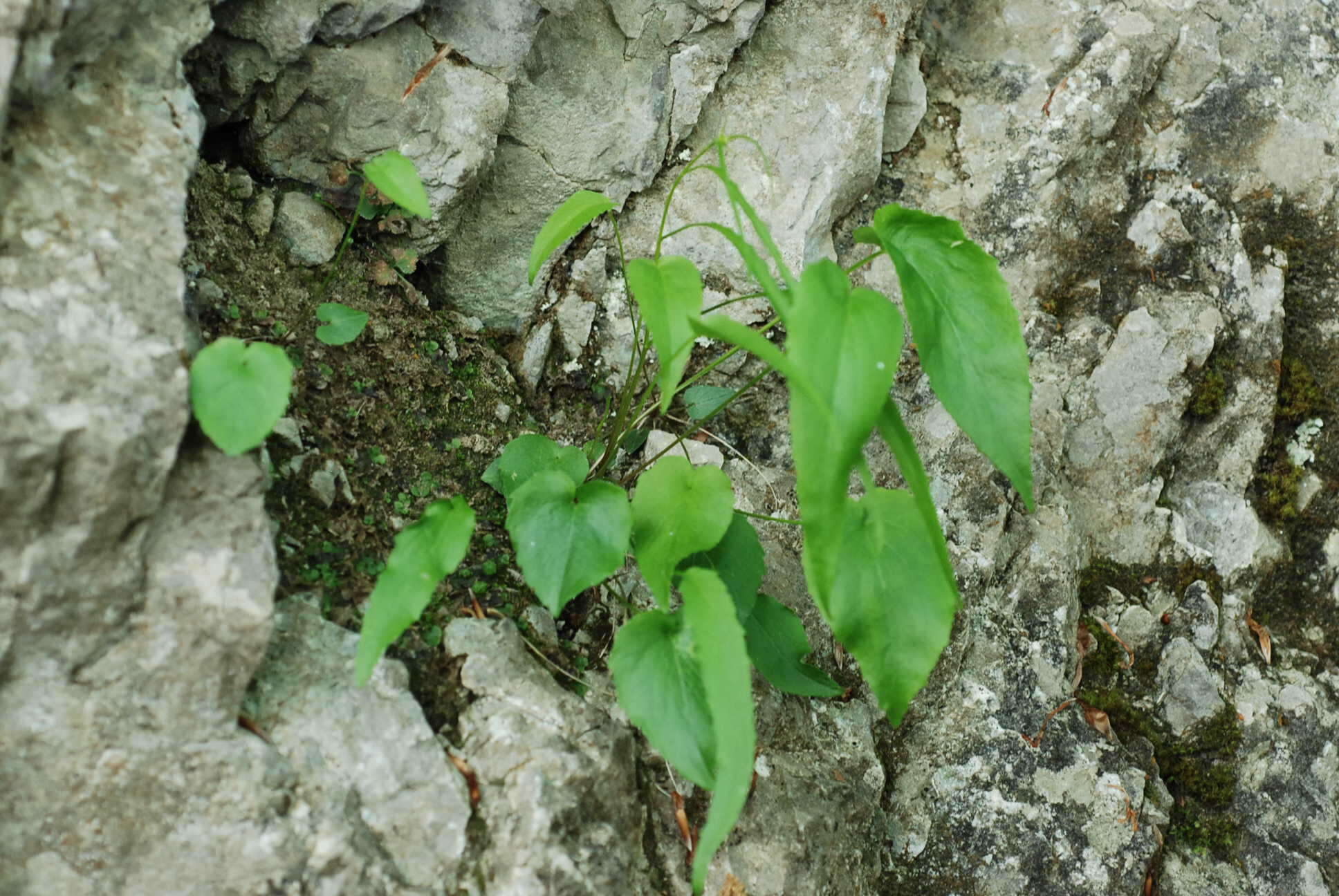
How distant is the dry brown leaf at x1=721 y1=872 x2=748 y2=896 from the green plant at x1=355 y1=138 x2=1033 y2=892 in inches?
8.0

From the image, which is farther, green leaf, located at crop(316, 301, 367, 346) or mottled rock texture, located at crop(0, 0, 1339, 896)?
green leaf, located at crop(316, 301, 367, 346)

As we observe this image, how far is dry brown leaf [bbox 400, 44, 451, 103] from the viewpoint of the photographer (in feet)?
5.75

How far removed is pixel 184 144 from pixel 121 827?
95 centimetres

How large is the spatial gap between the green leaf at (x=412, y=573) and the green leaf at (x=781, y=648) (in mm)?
496

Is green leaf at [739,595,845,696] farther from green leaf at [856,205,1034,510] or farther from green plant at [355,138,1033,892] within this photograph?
green leaf at [856,205,1034,510]

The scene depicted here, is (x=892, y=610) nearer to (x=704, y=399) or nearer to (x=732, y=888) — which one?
(x=732, y=888)

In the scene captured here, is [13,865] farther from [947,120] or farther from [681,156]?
[947,120]

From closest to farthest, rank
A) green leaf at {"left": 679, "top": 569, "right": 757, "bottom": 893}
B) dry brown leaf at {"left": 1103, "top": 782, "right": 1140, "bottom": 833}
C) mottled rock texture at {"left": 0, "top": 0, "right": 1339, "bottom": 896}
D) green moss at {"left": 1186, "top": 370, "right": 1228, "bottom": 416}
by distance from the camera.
Result: green leaf at {"left": 679, "top": 569, "right": 757, "bottom": 893}, mottled rock texture at {"left": 0, "top": 0, "right": 1339, "bottom": 896}, dry brown leaf at {"left": 1103, "top": 782, "right": 1140, "bottom": 833}, green moss at {"left": 1186, "top": 370, "right": 1228, "bottom": 416}

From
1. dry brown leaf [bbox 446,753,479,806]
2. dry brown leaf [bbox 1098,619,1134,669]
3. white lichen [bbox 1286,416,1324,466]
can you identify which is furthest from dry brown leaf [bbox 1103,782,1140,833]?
dry brown leaf [bbox 446,753,479,806]

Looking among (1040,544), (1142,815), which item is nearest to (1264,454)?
(1040,544)

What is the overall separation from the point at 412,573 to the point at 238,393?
0.32 meters

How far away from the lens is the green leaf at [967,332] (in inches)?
49.8

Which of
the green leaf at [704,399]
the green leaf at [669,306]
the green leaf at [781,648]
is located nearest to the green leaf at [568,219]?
the green leaf at [669,306]

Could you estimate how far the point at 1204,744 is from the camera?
1.77 m
